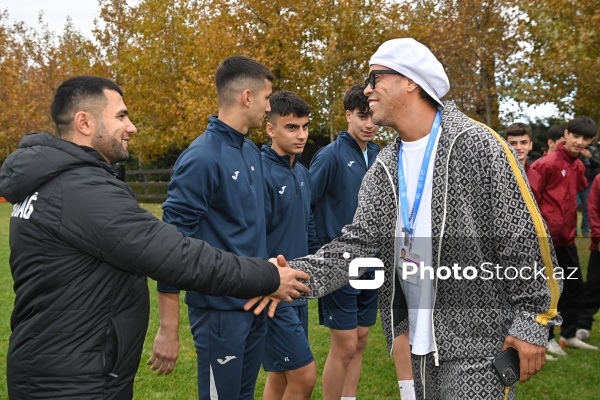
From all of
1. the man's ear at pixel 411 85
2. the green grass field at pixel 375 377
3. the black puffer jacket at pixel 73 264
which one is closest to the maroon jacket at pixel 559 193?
the green grass field at pixel 375 377

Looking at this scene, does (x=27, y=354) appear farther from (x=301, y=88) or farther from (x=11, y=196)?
(x=301, y=88)

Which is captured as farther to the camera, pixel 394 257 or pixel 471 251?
pixel 394 257

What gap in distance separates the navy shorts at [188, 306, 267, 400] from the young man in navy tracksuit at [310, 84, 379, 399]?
177 centimetres

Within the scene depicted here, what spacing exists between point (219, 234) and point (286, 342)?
48.2 inches

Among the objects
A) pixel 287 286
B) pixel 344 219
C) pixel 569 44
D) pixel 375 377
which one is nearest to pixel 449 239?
pixel 287 286

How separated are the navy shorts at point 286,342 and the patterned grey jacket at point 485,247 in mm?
1763

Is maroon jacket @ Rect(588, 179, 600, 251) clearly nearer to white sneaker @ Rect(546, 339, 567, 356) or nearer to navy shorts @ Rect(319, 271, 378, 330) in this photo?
white sneaker @ Rect(546, 339, 567, 356)

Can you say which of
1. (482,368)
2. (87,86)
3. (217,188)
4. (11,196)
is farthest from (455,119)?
(11,196)

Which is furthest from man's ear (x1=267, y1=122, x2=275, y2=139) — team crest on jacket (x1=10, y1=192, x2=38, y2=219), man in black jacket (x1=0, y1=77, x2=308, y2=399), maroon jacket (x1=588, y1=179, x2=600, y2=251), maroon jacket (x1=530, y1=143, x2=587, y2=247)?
maroon jacket (x1=588, y1=179, x2=600, y2=251)

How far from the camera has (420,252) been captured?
Answer: 10.9 ft

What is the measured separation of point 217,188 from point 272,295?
29.0 inches

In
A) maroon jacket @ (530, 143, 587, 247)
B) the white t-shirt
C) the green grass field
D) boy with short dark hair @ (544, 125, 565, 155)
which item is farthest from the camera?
boy with short dark hair @ (544, 125, 565, 155)

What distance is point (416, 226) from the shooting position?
335 cm

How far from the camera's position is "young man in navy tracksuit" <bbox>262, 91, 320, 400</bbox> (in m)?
4.87
